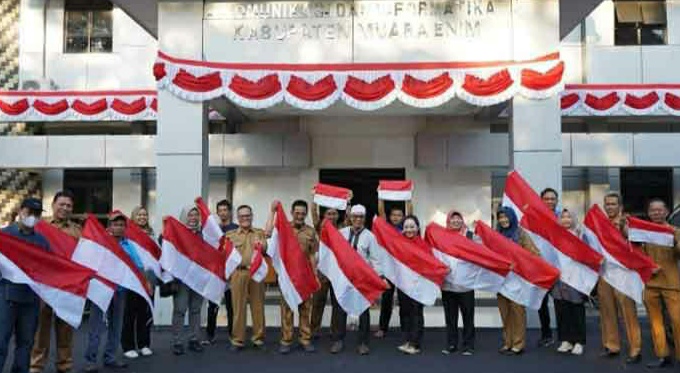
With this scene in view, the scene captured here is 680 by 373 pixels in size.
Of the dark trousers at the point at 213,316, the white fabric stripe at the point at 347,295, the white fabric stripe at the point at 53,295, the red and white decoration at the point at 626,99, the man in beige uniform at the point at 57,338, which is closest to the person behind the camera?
the white fabric stripe at the point at 53,295

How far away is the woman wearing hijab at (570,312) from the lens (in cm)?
759

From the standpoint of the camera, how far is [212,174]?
14.9 m

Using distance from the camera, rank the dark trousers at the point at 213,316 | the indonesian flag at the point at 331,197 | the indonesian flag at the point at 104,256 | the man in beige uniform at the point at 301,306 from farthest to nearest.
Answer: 1. the dark trousers at the point at 213,316
2. the indonesian flag at the point at 331,197
3. the man in beige uniform at the point at 301,306
4. the indonesian flag at the point at 104,256

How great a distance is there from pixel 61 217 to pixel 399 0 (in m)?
5.74

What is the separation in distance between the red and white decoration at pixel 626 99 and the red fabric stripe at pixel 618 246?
7.06 m

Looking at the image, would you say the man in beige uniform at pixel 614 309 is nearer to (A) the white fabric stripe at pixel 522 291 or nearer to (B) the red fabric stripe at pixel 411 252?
(A) the white fabric stripe at pixel 522 291

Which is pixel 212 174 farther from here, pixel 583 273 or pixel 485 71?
pixel 583 273

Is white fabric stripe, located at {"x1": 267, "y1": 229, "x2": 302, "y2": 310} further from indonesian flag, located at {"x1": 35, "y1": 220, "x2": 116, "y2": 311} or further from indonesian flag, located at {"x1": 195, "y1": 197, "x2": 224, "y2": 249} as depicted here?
indonesian flag, located at {"x1": 35, "y1": 220, "x2": 116, "y2": 311}

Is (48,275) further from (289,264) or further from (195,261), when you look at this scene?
(289,264)

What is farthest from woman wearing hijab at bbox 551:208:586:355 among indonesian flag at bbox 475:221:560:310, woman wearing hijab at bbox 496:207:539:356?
woman wearing hijab at bbox 496:207:539:356

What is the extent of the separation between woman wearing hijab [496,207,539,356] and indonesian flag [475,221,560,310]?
164 millimetres

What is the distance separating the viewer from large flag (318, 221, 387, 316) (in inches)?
296

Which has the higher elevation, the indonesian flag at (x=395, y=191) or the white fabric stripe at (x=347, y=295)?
the indonesian flag at (x=395, y=191)

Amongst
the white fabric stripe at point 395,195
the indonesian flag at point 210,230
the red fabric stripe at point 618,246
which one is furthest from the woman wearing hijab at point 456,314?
the indonesian flag at point 210,230
